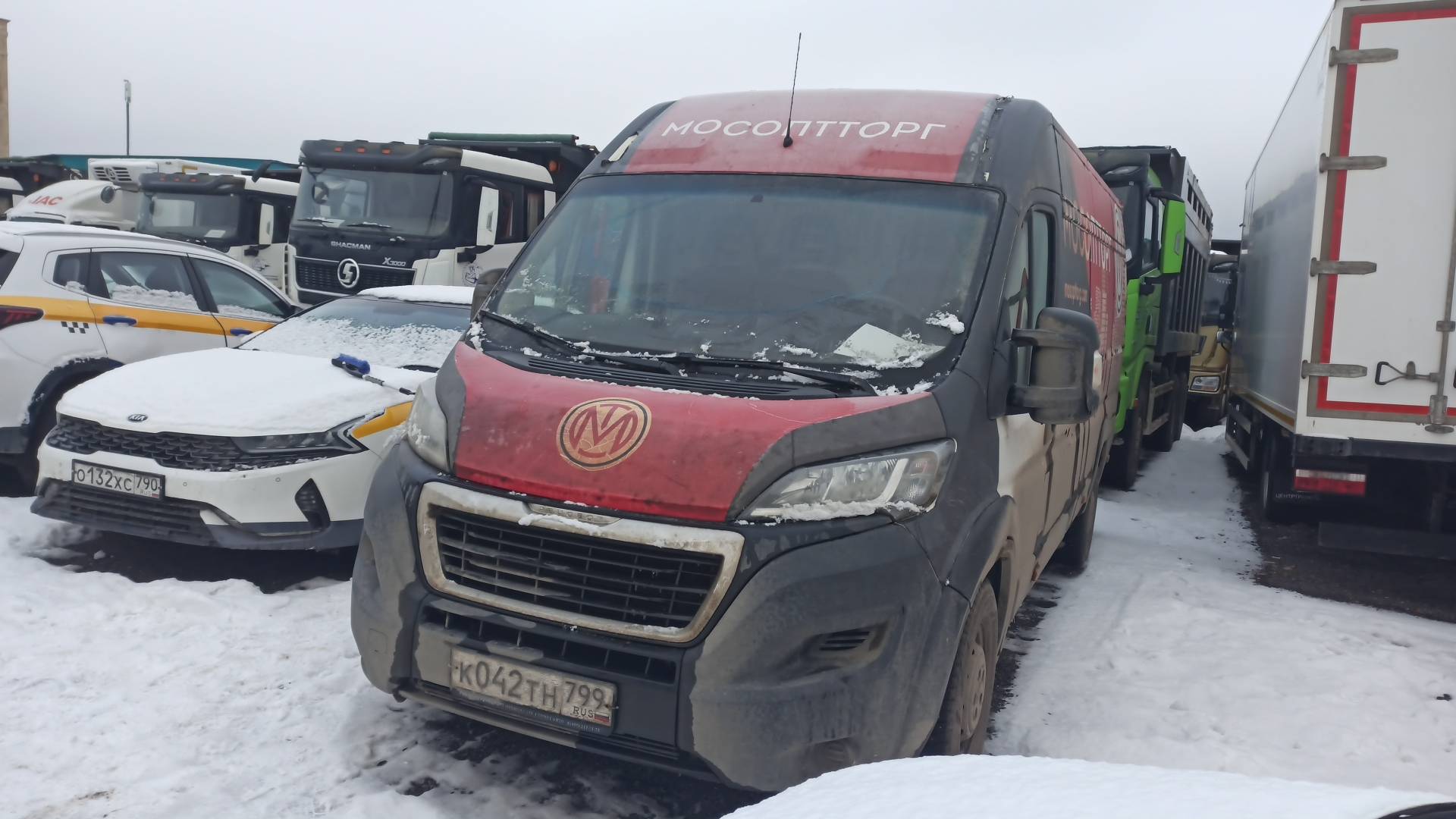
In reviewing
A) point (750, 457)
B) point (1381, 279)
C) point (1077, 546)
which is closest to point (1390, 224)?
point (1381, 279)

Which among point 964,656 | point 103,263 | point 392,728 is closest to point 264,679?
point 392,728

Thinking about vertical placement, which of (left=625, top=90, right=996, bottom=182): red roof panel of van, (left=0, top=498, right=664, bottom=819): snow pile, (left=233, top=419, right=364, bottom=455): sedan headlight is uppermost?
(left=625, top=90, right=996, bottom=182): red roof panel of van

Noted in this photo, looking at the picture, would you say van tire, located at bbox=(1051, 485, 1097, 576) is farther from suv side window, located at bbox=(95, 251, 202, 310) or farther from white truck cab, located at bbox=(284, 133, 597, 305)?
white truck cab, located at bbox=(284, 133, 597, 305)

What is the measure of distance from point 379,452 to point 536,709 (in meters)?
2.67

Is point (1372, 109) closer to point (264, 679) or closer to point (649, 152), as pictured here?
point (649, 152)

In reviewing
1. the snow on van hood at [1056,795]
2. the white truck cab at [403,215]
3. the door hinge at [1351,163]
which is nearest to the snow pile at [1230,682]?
the snow on van hood at [1056,795]

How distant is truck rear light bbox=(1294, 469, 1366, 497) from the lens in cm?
674

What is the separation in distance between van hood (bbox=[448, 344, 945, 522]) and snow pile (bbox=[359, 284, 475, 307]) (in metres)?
3.90

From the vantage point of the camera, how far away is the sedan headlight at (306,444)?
5082mm

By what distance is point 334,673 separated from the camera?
424 cm

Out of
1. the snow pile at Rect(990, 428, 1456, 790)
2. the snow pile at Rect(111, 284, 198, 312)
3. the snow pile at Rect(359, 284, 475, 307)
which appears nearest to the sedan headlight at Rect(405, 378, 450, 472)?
the snow pile at Rect(990, 428, 1456, 790)

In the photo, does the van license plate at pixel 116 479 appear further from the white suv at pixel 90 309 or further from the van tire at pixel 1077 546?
the van tire at pixel 1077 546

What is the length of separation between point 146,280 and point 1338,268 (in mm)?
7372

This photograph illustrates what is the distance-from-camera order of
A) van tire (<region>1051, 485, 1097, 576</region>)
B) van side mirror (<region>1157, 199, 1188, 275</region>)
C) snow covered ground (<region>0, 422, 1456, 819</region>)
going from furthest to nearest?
1. van side mirror (<region>1157, 199, 1188, 275</region>)
2. van tire (<region>1051, 485, 1097, 576</region>)
3. snow covered ground (<region>0, 422, 1456, 819</region>)
